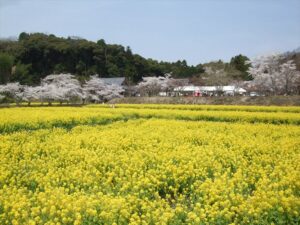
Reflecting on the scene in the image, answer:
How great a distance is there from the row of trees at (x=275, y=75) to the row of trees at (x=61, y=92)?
66.6 ft

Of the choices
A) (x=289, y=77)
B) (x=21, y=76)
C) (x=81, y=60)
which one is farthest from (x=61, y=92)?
(x=289, y=77)

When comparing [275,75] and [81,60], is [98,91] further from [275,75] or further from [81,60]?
[275,75]

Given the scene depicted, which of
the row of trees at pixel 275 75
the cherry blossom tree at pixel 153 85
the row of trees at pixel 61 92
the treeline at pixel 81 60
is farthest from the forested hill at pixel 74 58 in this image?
the row of trees at pixel 275 75

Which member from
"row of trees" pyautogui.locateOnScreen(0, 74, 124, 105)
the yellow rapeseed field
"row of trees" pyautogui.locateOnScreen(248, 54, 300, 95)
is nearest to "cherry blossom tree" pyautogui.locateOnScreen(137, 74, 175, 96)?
"row of trees" pyautogui.locateOnScreen(0, 74, 124, 105)

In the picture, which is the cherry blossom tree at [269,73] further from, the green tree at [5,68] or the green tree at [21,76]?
the green tree at [5,68]

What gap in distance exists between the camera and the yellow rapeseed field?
528 centimetres

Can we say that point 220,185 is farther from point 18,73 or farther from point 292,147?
point 18,73

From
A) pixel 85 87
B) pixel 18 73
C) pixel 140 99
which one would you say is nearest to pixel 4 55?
pixel 18 73

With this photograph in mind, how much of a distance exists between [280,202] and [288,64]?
136ft

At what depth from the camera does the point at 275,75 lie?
45.7m

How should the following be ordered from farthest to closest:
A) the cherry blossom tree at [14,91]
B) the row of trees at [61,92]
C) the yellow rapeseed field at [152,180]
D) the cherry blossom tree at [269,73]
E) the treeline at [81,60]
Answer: the treeline at [81,60] → the cherry blossom tree at [269,73] → the row of trees at [61,92] → the cherry blossom tree at [14,91] → the yellow rapeseed field at [152,180]

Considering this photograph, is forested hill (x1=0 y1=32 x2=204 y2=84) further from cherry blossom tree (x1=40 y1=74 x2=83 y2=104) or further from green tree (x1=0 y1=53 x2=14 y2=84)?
cherry blossom tree (x1=40 y1=74 x2=83 y2=104)

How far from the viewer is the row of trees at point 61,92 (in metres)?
44.1

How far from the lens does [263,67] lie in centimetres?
4794
